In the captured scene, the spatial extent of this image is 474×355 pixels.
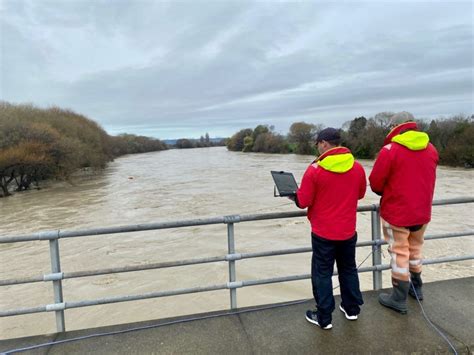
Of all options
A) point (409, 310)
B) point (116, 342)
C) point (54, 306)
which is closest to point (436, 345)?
point (409, 310)

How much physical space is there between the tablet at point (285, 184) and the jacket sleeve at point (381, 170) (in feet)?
2.23

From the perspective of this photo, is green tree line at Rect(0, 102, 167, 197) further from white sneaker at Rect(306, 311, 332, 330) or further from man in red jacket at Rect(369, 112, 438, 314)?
man in red jacket at Rect(369, 112, 438, 314)

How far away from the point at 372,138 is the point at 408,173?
186 feet

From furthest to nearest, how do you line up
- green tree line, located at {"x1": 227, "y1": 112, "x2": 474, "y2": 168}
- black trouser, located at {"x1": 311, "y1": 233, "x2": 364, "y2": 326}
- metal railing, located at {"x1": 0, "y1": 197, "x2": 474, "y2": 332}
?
green tree line, located at {"x1": 227, "y1": 112, "x2": 474, "y2": 168} < metal railing, located at {"x1": 0, "y1": 197, "x2": 474, "y2": 332} < black trouser, located at {"x1": 311, "y1": 233, "x2": 364, "y2": 326}

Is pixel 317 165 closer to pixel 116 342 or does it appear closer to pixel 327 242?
pixel 327 242

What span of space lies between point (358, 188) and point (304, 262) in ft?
25.1

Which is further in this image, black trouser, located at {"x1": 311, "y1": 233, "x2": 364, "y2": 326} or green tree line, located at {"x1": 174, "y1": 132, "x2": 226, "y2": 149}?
green tree line, located at {"x1": 174, "y1": 132, "x2": 226, "y2": 149}

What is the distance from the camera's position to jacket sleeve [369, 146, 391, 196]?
2938mm

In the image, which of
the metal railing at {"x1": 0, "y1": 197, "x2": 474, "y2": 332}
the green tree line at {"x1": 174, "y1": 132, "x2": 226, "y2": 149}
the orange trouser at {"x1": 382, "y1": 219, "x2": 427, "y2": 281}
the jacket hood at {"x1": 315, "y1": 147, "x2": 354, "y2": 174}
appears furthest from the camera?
the green tree line at {"x1": 174, "y1": 132, "x2": 226, "y2": 149}

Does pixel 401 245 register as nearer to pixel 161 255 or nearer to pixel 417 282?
pixel 417 282

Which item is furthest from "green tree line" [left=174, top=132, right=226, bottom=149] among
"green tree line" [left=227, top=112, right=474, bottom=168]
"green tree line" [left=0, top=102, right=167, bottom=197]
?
"green tree line" [left=0, top=102, right=167, bottom=197]

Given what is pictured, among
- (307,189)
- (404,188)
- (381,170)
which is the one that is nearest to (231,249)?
(307,189)

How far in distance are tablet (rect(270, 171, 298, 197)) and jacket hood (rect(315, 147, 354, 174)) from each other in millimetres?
343

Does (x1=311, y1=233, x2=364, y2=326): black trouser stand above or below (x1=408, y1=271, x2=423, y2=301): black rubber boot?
above
